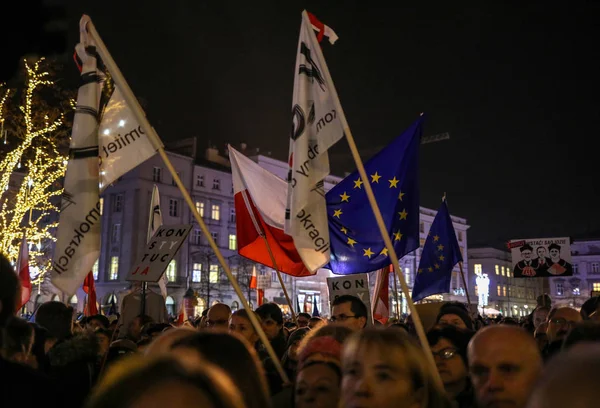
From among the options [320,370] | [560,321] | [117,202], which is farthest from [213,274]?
[320,370]

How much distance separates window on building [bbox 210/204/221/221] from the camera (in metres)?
62.1

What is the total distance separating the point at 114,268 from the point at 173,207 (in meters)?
7.76

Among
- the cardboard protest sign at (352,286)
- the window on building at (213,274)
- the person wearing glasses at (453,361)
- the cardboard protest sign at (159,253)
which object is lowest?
the person wearing glasses at (453,361)

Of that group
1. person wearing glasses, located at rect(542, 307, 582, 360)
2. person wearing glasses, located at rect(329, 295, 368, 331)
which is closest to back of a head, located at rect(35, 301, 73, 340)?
person wearing glasses, located at rect(329, 295, 368, 331)

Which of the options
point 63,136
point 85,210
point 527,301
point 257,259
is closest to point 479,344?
point 85,210

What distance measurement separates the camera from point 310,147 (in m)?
6.95

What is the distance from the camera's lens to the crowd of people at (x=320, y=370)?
1600 millimetres

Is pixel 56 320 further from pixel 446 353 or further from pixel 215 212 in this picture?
pixel 215 212

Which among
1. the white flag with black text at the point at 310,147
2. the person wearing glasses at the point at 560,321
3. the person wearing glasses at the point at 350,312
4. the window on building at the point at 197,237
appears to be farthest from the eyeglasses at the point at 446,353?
the window on building at the point at 197,237

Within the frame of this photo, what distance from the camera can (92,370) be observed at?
4988 mm

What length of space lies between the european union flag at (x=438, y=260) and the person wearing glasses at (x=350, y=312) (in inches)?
200

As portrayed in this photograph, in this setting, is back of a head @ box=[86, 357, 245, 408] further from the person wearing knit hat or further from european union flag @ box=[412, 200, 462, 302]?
european union flag @ box=[412, 200, 462, 302]

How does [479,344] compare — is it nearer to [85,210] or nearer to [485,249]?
[85,210]

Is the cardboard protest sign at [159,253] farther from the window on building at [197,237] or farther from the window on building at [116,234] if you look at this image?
the window on building at [197,237]
